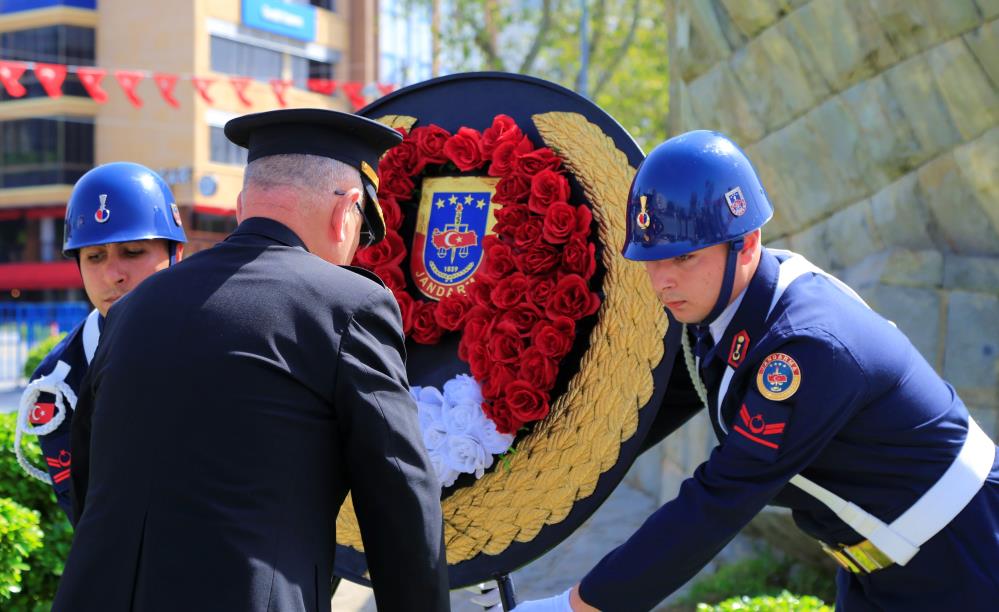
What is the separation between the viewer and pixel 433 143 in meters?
3.56

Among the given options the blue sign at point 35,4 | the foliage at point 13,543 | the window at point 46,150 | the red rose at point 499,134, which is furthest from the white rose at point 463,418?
the blue sign at point 35,4

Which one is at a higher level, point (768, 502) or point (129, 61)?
point (129, 61)

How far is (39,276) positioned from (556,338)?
34286 millimetres

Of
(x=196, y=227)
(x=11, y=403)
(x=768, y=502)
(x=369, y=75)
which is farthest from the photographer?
(x=369, y=75)

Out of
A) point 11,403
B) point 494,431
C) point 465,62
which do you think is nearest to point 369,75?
point 465,62

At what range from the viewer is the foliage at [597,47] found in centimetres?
2261

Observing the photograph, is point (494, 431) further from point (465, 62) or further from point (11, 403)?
point (465, 62)

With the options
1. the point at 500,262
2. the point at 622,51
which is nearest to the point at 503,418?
the point at 500,262

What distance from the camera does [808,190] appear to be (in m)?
6.41

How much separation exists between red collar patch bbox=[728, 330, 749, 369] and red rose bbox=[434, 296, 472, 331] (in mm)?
1009

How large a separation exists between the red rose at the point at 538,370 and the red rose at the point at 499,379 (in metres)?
0.05

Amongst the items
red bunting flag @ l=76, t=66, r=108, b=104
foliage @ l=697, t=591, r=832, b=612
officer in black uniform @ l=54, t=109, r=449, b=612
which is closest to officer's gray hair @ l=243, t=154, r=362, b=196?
officer in black uniform @ l=54, t=109, r=449, b=612

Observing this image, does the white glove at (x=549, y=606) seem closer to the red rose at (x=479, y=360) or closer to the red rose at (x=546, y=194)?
the red rose at (x=479, y=360)

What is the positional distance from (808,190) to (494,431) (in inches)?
153
